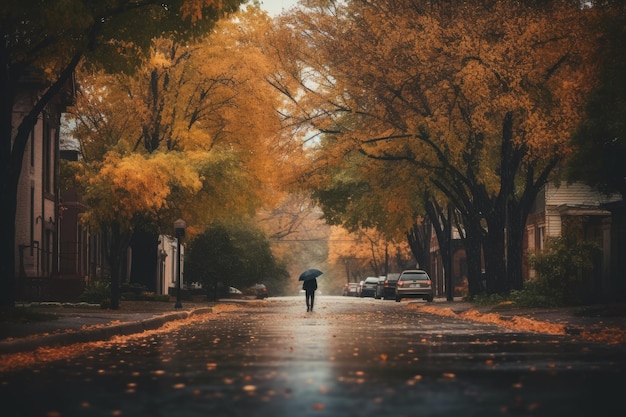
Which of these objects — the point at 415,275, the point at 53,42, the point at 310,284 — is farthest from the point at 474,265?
the point at 53,42

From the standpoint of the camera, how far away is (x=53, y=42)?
79.5ft

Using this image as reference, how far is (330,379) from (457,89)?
1030 inches

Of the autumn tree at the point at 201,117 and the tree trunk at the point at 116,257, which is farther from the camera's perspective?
the autumn tree at the point at 201,117

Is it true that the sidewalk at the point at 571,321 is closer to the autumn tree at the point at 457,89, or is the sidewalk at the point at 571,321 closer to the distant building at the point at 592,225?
the distant building at the point at 592,225

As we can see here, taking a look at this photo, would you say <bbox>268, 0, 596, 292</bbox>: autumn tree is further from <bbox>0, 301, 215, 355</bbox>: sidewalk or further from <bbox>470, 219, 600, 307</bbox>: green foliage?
<bbox>0, 301, 215, 355</bbox>: sidewalk

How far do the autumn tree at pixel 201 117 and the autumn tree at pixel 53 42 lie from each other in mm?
16231

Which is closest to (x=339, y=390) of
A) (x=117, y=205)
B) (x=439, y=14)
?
(x=117, y=205)

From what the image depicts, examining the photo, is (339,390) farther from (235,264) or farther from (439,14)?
(235,264)

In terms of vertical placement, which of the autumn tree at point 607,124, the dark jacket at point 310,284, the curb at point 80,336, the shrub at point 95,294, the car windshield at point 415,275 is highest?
the autumn tree at point 607,124

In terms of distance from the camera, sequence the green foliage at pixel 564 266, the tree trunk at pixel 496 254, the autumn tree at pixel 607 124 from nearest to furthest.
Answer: the autumn tree at pixel 607 124, the green foliage at pixel 564 266, the tree trunk at pixel 496 254

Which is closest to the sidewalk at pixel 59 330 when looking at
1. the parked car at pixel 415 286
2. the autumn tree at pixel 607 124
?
the autumn tree at pixel 607 124

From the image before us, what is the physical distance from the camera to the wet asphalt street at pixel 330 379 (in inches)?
374

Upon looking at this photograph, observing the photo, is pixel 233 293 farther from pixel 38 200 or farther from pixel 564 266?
pixel 564 266

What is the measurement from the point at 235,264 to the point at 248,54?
1949 centimetres
